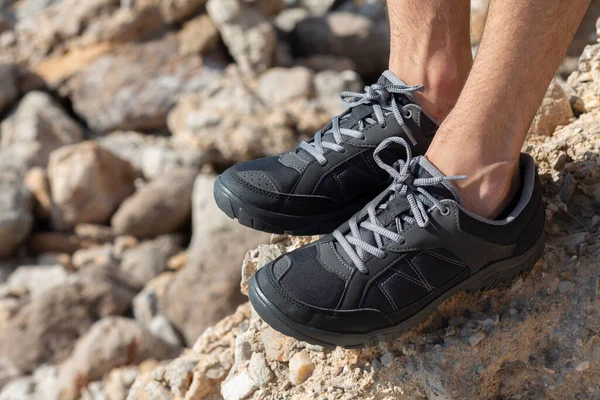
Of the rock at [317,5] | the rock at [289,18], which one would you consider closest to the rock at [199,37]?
the rock at [289,18]

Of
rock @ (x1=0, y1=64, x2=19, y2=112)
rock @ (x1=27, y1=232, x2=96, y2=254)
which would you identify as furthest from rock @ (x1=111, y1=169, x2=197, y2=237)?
rock @ (x1=0, y1=64, x2=19, y2=112)

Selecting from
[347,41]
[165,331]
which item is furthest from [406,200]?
[347,41]

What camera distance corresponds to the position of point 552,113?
231 cm

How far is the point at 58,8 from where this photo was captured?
9.73 metres

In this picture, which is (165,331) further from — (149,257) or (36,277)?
(36,277)

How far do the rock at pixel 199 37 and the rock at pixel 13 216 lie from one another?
2.80 meters

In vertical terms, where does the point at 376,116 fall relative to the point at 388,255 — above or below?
above

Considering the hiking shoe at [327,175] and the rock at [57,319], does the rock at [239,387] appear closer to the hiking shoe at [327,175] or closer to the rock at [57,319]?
the hiking shoe at [327,175]

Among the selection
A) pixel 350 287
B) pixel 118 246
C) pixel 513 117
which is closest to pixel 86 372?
pixel 118 246

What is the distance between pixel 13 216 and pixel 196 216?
1861mm

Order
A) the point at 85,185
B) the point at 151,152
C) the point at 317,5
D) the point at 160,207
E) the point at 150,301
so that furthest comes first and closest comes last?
1. the point at 317,5
2. the point at 151,152
3. the point at 85,185
4. the point at 160,207
5. the point at 150,301

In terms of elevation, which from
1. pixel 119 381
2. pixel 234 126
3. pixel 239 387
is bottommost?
pixel 119 381

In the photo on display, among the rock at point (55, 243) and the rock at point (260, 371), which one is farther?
the rock at point (55, 243)

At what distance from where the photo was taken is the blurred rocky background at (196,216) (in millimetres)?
1764
